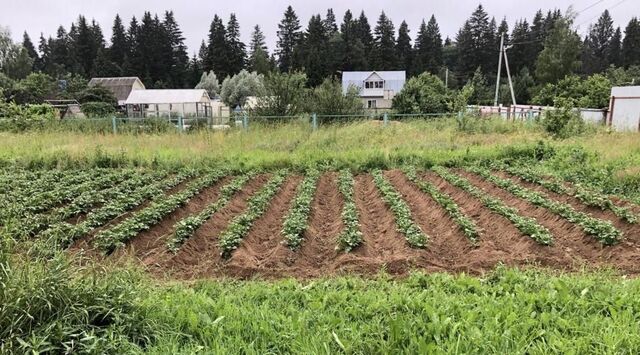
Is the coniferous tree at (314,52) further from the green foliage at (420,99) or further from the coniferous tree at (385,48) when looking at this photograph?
the green foliage at (420,99)

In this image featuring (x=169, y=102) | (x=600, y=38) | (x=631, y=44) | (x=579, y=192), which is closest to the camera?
(x=579, y=192)

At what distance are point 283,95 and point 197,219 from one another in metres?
14.1

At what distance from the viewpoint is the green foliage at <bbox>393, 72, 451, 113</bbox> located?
28.5m

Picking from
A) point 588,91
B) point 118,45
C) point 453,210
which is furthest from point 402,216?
point 118,45

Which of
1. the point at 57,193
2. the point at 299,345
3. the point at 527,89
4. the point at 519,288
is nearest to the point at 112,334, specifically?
the point at 299,345

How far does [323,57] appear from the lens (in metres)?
65.9

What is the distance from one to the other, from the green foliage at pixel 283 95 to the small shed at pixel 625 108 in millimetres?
14549

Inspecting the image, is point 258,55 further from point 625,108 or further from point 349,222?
point 349,222

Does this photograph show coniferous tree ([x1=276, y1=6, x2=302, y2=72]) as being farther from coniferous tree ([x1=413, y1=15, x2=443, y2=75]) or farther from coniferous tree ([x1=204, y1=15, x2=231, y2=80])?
coniferous tree ([x1=413, y1=15, x2=443, y2=75])

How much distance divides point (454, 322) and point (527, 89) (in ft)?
170

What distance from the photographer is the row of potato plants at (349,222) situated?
17.3 ft

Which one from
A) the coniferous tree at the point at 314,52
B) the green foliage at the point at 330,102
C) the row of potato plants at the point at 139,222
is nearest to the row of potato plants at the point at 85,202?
the row of potato plants at the point at 139,222

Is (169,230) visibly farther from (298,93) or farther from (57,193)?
(298,93)

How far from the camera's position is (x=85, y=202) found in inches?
270
